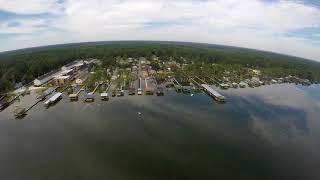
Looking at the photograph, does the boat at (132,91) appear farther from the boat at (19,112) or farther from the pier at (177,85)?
the boat at (19,112)

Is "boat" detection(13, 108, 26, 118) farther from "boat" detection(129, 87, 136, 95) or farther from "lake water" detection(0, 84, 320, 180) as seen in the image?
"boat" detection(129, 87, 136, 95)

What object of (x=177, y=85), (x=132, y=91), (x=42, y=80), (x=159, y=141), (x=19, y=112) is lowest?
(x=159, y=141)

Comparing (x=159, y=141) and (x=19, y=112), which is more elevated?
(x=19, y=112)

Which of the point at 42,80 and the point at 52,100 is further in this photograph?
the point at 42,80

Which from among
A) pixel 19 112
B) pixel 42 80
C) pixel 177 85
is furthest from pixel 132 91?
pixel 42 80

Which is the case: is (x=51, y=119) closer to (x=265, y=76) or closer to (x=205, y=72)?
(x=205, y=72)

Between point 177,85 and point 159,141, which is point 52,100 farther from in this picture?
point 177,85

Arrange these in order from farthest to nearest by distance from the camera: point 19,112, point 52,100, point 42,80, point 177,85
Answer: point 42,80
point 177,85
point 52,100
point 19,112

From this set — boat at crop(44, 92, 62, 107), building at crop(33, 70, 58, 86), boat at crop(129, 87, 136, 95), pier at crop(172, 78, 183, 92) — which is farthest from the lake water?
building at crop(33, 70, 58, 86)
